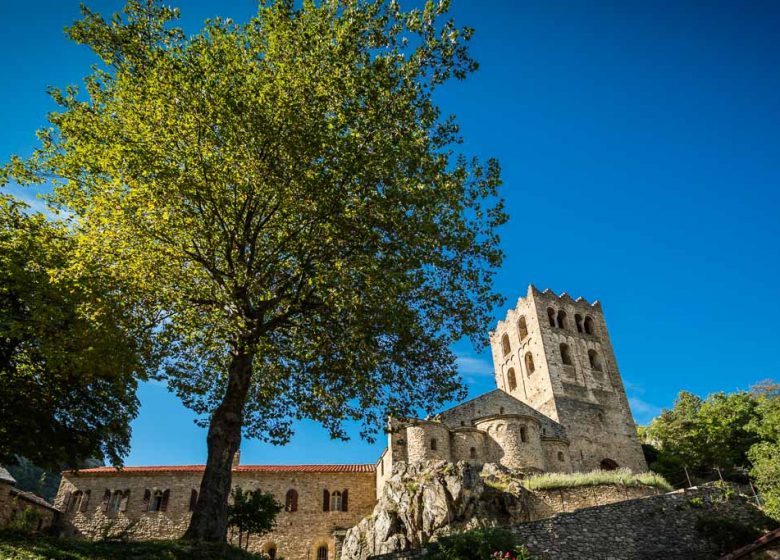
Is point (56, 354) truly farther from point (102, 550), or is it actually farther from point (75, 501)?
point (75, 501)

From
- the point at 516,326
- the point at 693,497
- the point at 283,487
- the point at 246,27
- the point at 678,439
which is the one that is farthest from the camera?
the point at 516,326

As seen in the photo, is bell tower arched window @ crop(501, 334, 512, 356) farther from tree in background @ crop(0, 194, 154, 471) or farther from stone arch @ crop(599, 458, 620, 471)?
tree in background @ crop(0, 194, 154, 471)

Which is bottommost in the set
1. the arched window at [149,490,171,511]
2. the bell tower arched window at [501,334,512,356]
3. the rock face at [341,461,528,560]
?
the rock face at [341,461,528,560]

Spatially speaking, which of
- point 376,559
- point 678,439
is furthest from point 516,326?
point 376,559

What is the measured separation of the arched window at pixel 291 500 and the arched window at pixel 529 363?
21501 millimetres

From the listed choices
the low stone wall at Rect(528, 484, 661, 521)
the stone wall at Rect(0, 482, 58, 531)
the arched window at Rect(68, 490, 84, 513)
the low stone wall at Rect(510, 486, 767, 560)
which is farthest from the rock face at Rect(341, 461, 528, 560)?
the arched window at Rect(68, 490, 84, 513)

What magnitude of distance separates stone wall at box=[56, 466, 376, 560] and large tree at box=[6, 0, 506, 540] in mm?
18298

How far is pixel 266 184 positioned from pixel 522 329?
3596 cm

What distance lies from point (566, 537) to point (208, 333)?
1307cm

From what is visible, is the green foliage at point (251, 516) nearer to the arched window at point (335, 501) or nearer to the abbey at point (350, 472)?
the abbey at point (350, 472)

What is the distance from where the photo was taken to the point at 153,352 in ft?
50.5

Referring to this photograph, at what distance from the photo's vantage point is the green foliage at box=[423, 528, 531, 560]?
1362cm

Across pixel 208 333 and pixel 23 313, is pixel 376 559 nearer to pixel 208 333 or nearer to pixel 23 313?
pixel 208 333

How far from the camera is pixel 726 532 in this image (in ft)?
54.3
